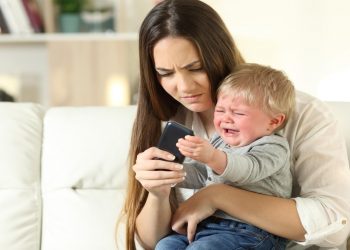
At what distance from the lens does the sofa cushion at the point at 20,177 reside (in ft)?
5.97

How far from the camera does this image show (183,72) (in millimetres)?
1438

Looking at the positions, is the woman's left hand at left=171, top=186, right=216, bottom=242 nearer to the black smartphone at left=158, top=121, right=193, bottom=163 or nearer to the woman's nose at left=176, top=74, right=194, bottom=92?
the black smartphone at left=158, top=121, right=193, bottom=163

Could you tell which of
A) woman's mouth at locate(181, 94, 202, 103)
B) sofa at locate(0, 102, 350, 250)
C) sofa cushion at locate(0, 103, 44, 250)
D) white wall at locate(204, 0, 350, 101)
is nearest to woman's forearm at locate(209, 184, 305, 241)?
woman's mouth at locate(181, 94, 202, 103)

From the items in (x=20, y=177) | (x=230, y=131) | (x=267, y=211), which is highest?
(x=230, y=131)

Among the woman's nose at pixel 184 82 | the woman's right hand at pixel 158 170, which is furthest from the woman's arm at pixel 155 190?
the woman's nose at pixel 184 82

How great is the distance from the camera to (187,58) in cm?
142

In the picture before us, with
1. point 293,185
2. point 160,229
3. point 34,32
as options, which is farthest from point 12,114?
point 34,32

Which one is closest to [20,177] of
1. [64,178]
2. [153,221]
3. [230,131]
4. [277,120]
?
[64,178]

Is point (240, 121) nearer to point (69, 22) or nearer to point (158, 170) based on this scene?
point (158, 170)

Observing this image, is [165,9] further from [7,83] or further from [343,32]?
[7,83]

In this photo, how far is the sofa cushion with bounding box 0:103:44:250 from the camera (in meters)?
1.82

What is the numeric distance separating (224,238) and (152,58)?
20.6 inches

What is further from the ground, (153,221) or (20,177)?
(153,221)

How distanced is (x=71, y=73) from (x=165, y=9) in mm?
1759
